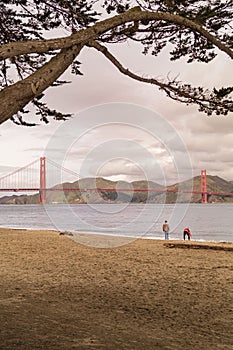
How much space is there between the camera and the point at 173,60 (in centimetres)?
714

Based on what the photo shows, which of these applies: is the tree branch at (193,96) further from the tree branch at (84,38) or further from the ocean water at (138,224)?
the ocean water at (138,224)

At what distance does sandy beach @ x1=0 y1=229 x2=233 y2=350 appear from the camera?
14.1ft

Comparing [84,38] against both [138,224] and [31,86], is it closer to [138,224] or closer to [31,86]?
[31,86]

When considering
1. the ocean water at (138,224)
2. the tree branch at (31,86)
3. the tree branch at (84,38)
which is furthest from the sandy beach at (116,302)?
the ocean water at (138,224)

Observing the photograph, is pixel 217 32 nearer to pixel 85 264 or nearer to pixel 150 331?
pixel 150 331

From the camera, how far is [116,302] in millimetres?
6227

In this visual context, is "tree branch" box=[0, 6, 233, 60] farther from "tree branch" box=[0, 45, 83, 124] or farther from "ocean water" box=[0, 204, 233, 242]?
"ocean water" box=[0, 204, 233, 242]

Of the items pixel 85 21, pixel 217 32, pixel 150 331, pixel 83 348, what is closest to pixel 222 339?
pixel 150 331

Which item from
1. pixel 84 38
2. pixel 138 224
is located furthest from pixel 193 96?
pixel 138 224

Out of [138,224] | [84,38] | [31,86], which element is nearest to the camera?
[31,86]

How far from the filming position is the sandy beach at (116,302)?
430cm

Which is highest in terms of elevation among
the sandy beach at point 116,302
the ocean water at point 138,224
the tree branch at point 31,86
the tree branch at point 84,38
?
the tree branch at point 84,38

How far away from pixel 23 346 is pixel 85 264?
6.23m

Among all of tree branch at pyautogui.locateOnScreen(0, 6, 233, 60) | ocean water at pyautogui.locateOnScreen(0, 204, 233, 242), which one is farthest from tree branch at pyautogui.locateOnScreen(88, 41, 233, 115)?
ocean water at pyautogui.locateOnScreen(0, 204, 233, 242)
